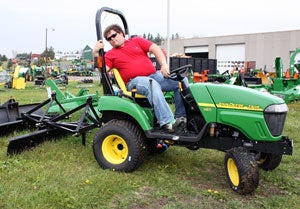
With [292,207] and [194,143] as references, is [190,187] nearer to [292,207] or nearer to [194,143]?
[194,143]

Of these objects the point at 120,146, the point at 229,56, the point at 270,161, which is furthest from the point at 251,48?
the point at 120,146

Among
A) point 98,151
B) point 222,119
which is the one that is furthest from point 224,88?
point 98,151

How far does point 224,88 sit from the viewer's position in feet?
11.6

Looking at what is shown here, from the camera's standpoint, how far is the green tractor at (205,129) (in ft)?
11.0

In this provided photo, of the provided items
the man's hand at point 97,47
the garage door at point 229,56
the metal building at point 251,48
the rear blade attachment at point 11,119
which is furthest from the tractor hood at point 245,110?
the garage door at point 229,56

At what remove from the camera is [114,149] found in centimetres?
415

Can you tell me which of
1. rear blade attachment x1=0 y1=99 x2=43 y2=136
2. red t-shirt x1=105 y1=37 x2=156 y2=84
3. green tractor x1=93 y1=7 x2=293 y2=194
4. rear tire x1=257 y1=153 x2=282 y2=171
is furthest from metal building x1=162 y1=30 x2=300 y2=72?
green tractor x1=93 y1=7 x2=293 y2=194

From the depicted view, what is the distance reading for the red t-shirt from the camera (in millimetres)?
4148

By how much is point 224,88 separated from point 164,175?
118 centimetres

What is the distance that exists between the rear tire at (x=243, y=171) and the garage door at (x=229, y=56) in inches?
1466

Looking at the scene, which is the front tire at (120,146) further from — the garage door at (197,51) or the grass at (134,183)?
the garage door at (197,51)

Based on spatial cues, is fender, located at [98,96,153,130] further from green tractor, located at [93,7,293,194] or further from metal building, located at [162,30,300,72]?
metal building, located at [162,30,300,72]

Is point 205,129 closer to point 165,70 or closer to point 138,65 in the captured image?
point 165,70

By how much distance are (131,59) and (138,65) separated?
0.11 metres
